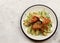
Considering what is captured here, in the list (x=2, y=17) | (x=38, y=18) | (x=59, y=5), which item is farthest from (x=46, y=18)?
(x=2, y=17)

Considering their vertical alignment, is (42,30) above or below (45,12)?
below

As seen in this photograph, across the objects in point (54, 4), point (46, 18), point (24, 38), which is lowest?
point (24, 38)

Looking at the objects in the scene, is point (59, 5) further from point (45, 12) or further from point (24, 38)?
point (24, 38)

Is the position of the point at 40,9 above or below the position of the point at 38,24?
above
